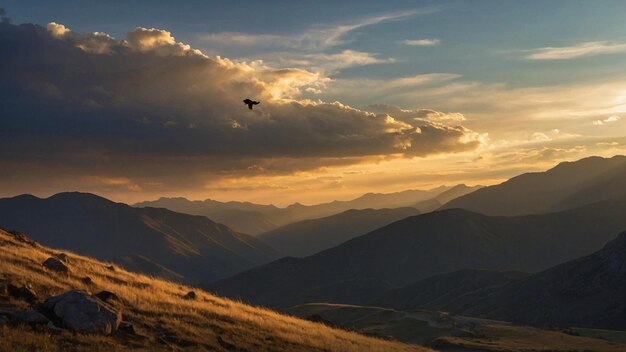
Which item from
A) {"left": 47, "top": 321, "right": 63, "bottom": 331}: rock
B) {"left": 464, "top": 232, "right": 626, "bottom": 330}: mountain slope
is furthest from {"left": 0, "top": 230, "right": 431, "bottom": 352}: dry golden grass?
{"left": 464, "top": 232, "right": 626, "bottom": 330}: mountain slope

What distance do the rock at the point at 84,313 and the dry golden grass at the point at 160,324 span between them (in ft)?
1.93

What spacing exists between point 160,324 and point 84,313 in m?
4.16

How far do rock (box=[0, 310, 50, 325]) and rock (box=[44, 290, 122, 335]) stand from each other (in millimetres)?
671

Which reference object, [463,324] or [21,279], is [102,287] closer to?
[21,279]

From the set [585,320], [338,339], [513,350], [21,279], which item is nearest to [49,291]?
[21,279]

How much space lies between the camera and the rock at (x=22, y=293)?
840 inches

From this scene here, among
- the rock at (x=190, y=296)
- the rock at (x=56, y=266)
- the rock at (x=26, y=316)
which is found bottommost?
the rock at (x=190, y=296)

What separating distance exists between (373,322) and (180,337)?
70.8 m

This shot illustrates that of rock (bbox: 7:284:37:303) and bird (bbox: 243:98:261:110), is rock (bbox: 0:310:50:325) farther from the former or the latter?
bird (bbox: 243:98:261:110)

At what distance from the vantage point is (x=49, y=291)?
77.5ft

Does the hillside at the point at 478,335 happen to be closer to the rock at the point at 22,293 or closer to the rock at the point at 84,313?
the rock at the point at 84,313

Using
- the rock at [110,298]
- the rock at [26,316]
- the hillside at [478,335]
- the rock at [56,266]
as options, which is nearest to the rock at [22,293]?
the rock at [26,316]

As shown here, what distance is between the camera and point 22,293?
21.5 meters

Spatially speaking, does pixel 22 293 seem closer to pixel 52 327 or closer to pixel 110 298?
pixel 52 327
